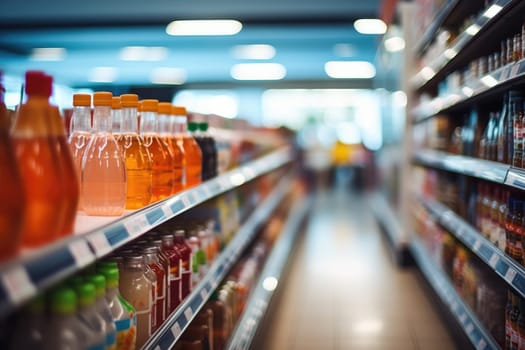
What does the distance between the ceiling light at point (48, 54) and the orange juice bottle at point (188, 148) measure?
32.9 ft

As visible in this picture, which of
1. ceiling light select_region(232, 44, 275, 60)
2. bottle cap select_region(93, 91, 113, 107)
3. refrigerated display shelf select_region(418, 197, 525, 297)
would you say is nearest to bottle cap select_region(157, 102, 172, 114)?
bottle cap select_region(93, 91, 113, 107)

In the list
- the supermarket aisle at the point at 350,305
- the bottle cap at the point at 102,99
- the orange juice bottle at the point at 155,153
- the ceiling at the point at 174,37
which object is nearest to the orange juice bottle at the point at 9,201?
the bottle cap at the point at 102,99

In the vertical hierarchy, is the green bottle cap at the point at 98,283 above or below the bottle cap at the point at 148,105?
below

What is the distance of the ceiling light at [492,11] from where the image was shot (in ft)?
6.87

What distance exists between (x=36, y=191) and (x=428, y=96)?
172 inches

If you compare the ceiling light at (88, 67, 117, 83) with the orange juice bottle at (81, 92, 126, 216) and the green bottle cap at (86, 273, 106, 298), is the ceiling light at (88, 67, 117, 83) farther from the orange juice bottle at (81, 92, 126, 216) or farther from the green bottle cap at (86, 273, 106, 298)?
the green bottle cap at (86, 273, 106, 298)

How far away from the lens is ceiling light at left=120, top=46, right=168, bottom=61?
11539 mm

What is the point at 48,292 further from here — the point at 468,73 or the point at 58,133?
the point at 468,73

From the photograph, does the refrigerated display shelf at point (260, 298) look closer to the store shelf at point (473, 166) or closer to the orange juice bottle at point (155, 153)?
the orange juice bottle at point (155, 153)

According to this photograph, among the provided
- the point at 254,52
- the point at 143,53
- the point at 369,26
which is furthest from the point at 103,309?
the point at 143,53

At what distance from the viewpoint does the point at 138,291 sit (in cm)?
173

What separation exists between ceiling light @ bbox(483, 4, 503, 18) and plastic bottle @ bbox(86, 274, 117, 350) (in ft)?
5.42

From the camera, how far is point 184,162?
2.28 m

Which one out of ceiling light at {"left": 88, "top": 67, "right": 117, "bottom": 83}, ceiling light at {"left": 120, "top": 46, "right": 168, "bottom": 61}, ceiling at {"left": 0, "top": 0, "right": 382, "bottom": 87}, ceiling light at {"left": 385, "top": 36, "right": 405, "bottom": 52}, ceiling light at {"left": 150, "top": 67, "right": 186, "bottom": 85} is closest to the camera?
ceiling light at {"left": 385, "top": 36, "right": 405, "bottom": 52}
